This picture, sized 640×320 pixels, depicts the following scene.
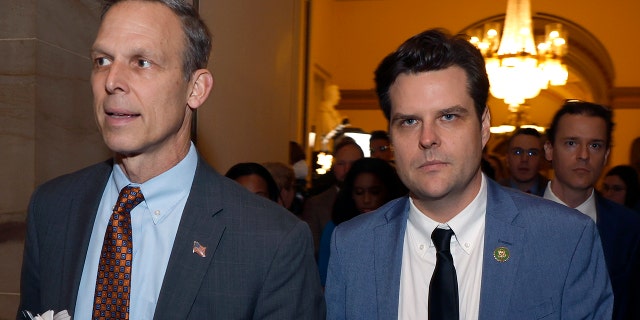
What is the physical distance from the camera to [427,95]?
225 cm

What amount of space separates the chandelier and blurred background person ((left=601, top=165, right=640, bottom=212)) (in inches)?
175

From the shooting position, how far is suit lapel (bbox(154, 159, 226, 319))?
192cm

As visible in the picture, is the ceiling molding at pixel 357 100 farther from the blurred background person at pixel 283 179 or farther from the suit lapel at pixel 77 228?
the suit lapel at pixel 77 228

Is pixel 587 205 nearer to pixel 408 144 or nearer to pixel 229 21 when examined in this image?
pixel 408 144

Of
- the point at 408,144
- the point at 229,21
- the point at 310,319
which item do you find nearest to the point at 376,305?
the point at 310,319

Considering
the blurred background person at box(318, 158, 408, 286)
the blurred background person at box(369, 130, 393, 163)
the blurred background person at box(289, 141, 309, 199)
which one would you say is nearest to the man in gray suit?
the blurred background person at box(318, 158, 408, 286)

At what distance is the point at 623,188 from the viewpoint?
6727 millimetres

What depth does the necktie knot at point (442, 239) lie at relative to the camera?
2.23 metres

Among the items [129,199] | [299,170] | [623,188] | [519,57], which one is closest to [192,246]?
[129,199]

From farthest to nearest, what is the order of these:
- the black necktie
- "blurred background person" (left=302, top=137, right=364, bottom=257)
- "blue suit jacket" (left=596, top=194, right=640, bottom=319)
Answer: "blurred background person" (left=302, top=137, right=364, bottom=257) < "blue suit jacket" (left=596, top=194, right=640, bottom=319) < the black necktie

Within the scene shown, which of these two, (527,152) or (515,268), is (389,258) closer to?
(515,268)

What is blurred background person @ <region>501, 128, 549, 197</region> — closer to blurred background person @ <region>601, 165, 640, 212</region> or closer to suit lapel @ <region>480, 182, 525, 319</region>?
blurred background person @ <region>601, 165, 640, 212</region>

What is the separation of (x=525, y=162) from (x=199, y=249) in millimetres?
4634

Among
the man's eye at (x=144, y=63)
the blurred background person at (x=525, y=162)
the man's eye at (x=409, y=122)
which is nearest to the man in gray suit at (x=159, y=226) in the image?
the man's eye at (x=144, y=63)
